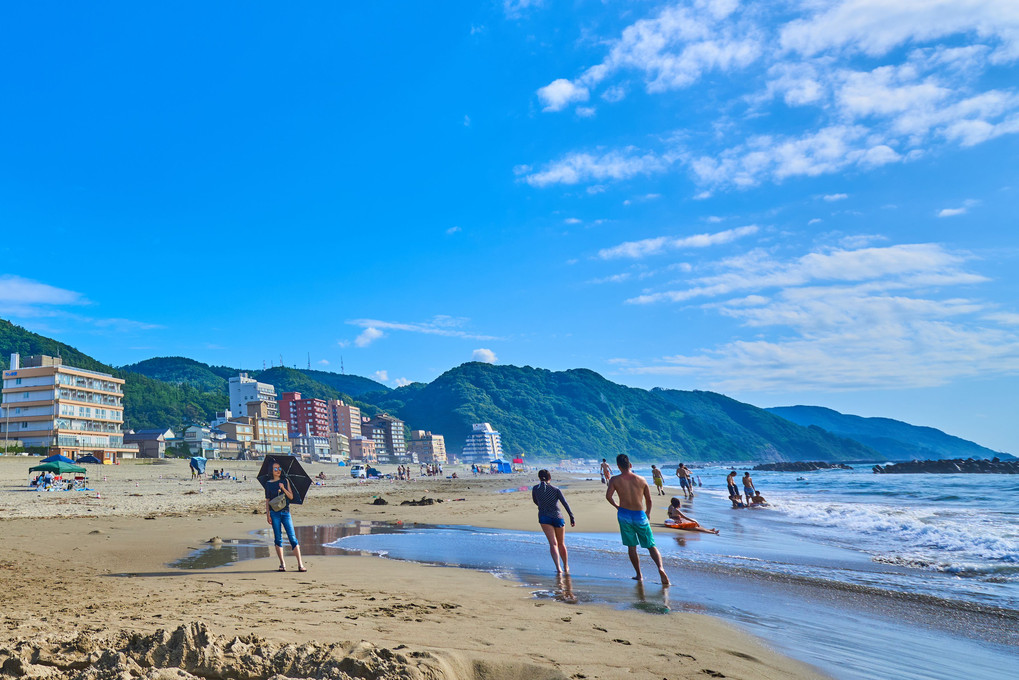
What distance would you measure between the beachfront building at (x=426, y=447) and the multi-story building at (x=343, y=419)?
15838 millimetres

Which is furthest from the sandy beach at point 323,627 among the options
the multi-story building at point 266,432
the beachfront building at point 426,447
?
the beachfront building at point 426,447

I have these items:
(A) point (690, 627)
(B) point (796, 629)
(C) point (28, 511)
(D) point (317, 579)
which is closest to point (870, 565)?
(B) point (796, 629)

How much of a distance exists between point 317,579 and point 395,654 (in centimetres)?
456

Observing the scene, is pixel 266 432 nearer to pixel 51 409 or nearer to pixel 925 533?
pixel 51 409

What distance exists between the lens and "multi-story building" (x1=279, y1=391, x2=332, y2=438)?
466 ft

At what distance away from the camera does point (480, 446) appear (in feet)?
588

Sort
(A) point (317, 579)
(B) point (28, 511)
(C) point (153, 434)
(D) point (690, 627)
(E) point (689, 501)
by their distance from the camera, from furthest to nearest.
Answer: (C) point (153, 434), (E) point (689, 501), (B) point (28, 511), (A) point (317, 579), (D) point (690, 627)

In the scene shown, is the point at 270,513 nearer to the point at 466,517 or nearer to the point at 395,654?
the point at 395,654

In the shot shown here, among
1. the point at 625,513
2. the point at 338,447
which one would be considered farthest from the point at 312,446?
the point at 625,513

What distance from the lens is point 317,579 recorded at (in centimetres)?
789

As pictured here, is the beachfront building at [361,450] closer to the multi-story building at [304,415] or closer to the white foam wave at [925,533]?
the multi-story building at [304,415]

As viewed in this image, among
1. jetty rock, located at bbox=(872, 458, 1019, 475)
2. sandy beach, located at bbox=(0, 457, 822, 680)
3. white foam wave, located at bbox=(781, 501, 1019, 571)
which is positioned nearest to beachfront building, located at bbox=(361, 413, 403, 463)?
jetty rock, located at bbox=(872, 458, 1019, 475)

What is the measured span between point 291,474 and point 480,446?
172m

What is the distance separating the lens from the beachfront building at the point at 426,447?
163m
